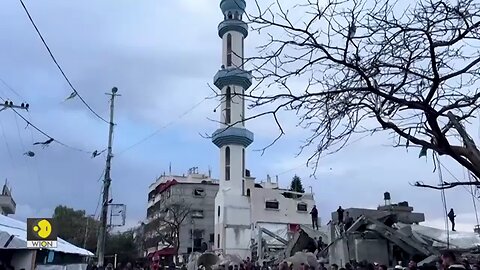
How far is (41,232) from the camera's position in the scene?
1072 centimetres

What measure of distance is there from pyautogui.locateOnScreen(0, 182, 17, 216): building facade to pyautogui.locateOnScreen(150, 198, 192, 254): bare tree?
19134 mm

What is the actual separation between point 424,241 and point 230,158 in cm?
3279

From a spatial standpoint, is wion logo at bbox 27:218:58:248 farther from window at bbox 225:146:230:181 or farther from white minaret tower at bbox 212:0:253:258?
window at bbox 225:146:230:181

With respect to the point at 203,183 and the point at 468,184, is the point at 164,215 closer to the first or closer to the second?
the point at 203,183

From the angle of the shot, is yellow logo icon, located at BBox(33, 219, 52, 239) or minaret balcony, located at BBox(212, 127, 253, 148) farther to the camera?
minaret balcony, located at BBox(212, 127, 253, 148)

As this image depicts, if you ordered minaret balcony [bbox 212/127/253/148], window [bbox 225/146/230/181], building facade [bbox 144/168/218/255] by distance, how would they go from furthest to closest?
1. building facade [bbox 144/168/218/255]
2. window [bbox 225/146/230/181]
3. minaret balcony [bbox 212/127/253/148]

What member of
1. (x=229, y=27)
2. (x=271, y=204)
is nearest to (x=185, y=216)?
(x=271, y=204)

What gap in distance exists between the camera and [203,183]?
76.5 meters

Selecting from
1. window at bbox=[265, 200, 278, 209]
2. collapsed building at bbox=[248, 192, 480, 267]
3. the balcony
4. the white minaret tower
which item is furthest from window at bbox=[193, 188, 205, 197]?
collapsed building at bbox=[248, 192, 480, 267]

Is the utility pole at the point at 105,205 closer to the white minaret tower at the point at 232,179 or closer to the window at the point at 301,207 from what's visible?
the white minaret tower at the point at 232,179

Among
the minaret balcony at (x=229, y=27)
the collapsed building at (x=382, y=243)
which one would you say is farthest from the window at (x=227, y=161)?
the collapsed building at (x=382, y=243)

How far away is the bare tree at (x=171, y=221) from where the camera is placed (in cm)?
6544

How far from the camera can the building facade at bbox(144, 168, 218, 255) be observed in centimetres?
6869

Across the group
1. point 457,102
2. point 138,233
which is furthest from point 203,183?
point 457,102
